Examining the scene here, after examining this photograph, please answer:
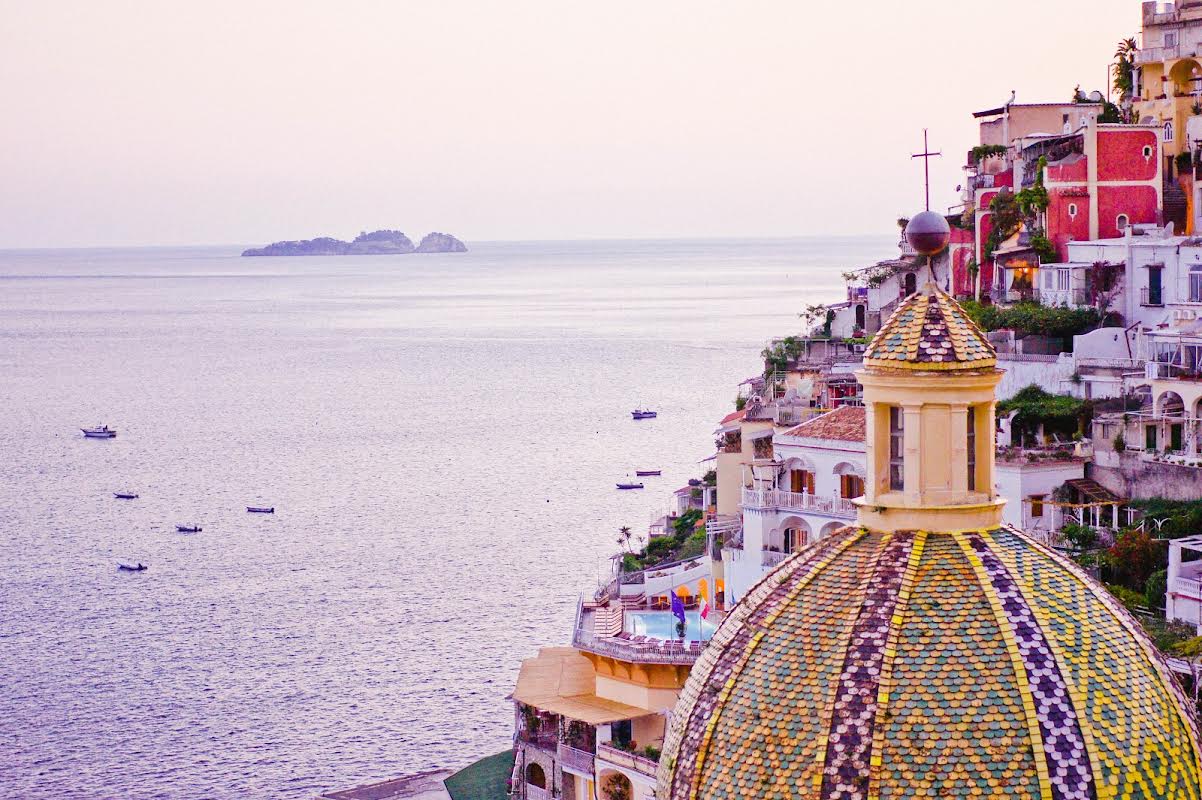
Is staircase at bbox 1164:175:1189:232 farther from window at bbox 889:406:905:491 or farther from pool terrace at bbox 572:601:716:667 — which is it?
window at bbox 889:406:905:491

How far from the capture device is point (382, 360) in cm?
17900

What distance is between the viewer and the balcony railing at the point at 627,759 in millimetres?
39969

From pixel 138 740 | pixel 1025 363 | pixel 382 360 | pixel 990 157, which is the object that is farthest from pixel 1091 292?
pixel 382 360

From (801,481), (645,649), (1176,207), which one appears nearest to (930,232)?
(645,649)

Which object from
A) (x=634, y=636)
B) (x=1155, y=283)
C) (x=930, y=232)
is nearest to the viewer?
(x=930, y=232)

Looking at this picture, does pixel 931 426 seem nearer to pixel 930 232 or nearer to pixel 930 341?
pixel 930 341

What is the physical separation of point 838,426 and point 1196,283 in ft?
32.8

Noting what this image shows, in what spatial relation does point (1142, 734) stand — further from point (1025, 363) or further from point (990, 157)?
point (990, 157)

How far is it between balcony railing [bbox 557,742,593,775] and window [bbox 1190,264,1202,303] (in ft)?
62.9

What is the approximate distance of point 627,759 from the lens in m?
40.7

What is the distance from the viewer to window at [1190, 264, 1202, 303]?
162ft

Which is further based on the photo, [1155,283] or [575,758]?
[1155,283]

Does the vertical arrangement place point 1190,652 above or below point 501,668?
above

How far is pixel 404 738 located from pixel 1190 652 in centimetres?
2624
